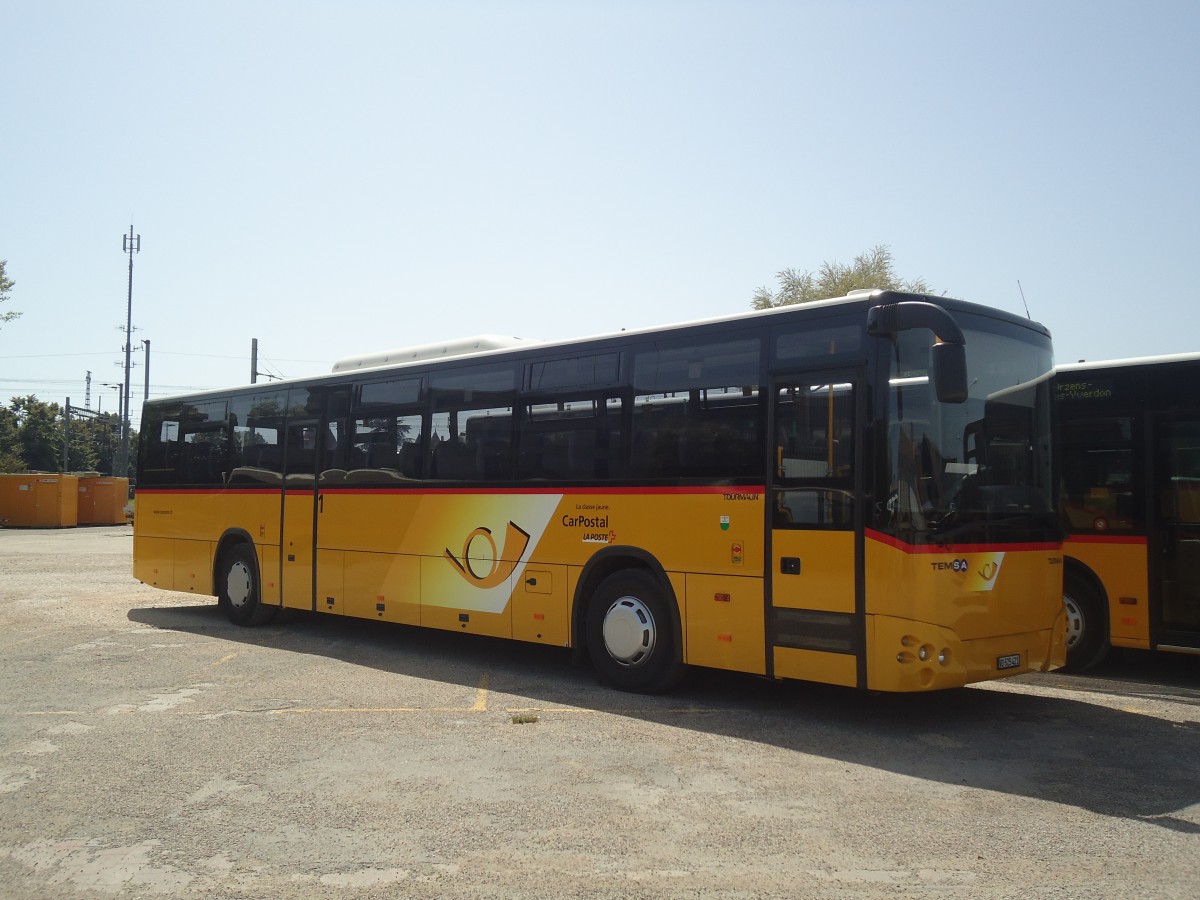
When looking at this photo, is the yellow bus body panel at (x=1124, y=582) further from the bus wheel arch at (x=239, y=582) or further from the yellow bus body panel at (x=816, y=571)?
the bus wheel arch at (x=239, y=582)

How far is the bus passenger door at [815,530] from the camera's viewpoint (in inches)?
309

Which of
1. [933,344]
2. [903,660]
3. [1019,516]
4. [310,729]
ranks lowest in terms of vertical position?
[310,729]

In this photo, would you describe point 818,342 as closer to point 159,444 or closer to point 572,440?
point 572,440

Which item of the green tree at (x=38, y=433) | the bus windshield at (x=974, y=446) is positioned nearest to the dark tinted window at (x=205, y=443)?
the bus windshield at (x=974, y=446)

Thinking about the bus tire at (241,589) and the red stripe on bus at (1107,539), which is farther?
the bus tire at (241,589)

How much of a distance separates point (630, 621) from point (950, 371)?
3.65 metres

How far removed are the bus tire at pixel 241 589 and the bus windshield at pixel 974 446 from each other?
950 cm

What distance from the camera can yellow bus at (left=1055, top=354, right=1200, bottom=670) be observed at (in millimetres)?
10109

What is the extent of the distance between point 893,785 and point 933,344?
311cm

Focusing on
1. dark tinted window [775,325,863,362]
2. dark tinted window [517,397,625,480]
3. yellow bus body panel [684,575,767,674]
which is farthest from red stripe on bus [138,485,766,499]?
dark tinted window [775,325,863,362]

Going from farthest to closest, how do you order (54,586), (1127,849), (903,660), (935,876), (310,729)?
1. (54,586)
2. (310,729)
3. (903,660)
4. (1127,849)
5. (935,876)

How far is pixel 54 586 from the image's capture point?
19.3 metres

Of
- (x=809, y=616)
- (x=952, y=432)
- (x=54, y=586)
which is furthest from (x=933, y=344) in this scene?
(x=54, y=586)

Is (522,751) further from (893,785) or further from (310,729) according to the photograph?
(893,785)
